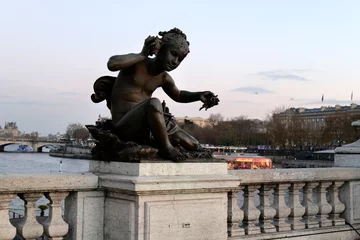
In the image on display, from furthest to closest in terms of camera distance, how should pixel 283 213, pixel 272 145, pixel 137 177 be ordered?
pixel 272 145 → pixel 283 213 → pixel 137 177

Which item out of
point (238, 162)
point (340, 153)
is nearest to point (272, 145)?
point (238, 162)

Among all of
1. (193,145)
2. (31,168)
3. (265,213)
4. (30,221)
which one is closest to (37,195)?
(30,221)

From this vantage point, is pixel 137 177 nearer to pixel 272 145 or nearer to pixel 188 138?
pixel 188 138

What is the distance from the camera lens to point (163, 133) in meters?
4.77

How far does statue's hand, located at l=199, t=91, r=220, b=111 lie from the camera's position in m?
5.46

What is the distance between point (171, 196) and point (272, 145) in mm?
98323

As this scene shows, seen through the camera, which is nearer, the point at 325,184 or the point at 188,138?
the point at 188,138

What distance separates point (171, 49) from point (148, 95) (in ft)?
1.94

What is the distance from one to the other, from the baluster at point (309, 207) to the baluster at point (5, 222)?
3.78 metres

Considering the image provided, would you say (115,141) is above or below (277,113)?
below

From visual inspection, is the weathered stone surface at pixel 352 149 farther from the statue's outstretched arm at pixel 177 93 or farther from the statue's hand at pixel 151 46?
the statue's hand at pixel 151 46

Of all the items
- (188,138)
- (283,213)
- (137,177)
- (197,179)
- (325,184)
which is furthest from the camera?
(325,184)

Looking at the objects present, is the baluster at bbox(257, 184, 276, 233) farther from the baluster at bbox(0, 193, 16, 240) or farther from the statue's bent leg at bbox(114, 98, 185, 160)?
the baluster at bbox(0, 193, 16, 240)

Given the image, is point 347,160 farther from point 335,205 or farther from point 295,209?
point 295,209
